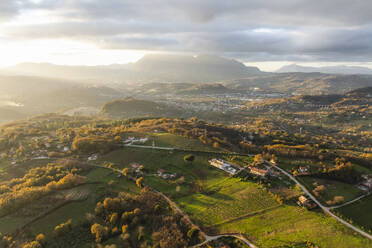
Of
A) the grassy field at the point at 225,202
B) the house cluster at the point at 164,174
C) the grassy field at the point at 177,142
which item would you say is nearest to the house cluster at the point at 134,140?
the grassy field at the point at 177,142

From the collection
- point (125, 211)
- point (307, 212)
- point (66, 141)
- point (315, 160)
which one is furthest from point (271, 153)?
point (66, 141)

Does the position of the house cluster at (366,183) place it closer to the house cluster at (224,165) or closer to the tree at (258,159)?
the tree at (258,159)

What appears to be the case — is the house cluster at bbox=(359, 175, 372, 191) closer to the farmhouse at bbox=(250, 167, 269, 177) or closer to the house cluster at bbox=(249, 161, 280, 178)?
the house cluster at bbox=(249, 161, 280, 178)

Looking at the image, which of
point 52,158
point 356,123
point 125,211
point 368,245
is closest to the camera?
point 368,245

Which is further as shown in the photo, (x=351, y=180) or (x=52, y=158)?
(x=52, y=158)

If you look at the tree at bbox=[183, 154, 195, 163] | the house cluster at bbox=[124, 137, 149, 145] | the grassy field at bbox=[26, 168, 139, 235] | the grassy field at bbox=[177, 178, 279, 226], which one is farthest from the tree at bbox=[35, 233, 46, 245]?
the house cluster at bbox=[124, 137, 149, 145]

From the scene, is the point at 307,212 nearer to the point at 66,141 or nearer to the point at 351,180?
the point at 351,180
